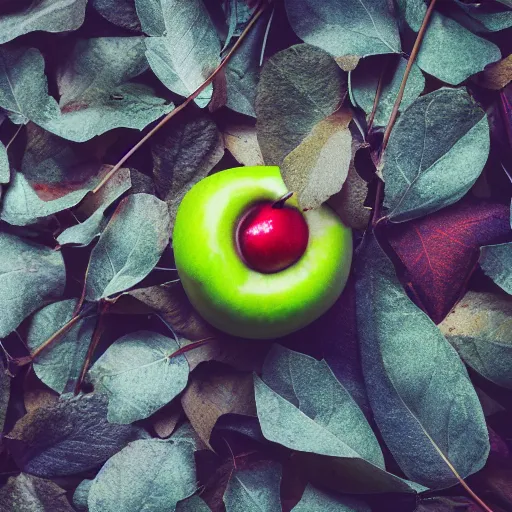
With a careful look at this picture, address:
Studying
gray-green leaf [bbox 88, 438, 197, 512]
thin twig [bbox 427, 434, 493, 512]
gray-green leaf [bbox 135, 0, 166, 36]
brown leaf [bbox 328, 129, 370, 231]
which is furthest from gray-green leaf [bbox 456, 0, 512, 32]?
gray-green leaf [bbox 88, 438, 197, 512]

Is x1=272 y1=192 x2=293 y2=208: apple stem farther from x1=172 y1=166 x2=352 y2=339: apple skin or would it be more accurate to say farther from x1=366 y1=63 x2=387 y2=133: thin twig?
x1=366 y1=63 x2=387 y2=133: thin twig

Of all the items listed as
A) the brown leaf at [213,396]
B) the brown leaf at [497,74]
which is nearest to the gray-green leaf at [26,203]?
the brown leaf at [213,396]

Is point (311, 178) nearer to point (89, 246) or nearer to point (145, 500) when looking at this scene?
point (89, 246)

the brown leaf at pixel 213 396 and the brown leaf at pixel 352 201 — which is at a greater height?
the brown leaf at pixel 352 201

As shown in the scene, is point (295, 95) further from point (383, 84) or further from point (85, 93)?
point (85, 93)

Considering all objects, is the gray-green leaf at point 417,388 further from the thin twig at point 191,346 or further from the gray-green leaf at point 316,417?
the thin twig at point 191,346

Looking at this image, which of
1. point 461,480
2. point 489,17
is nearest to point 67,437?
point 461,480
